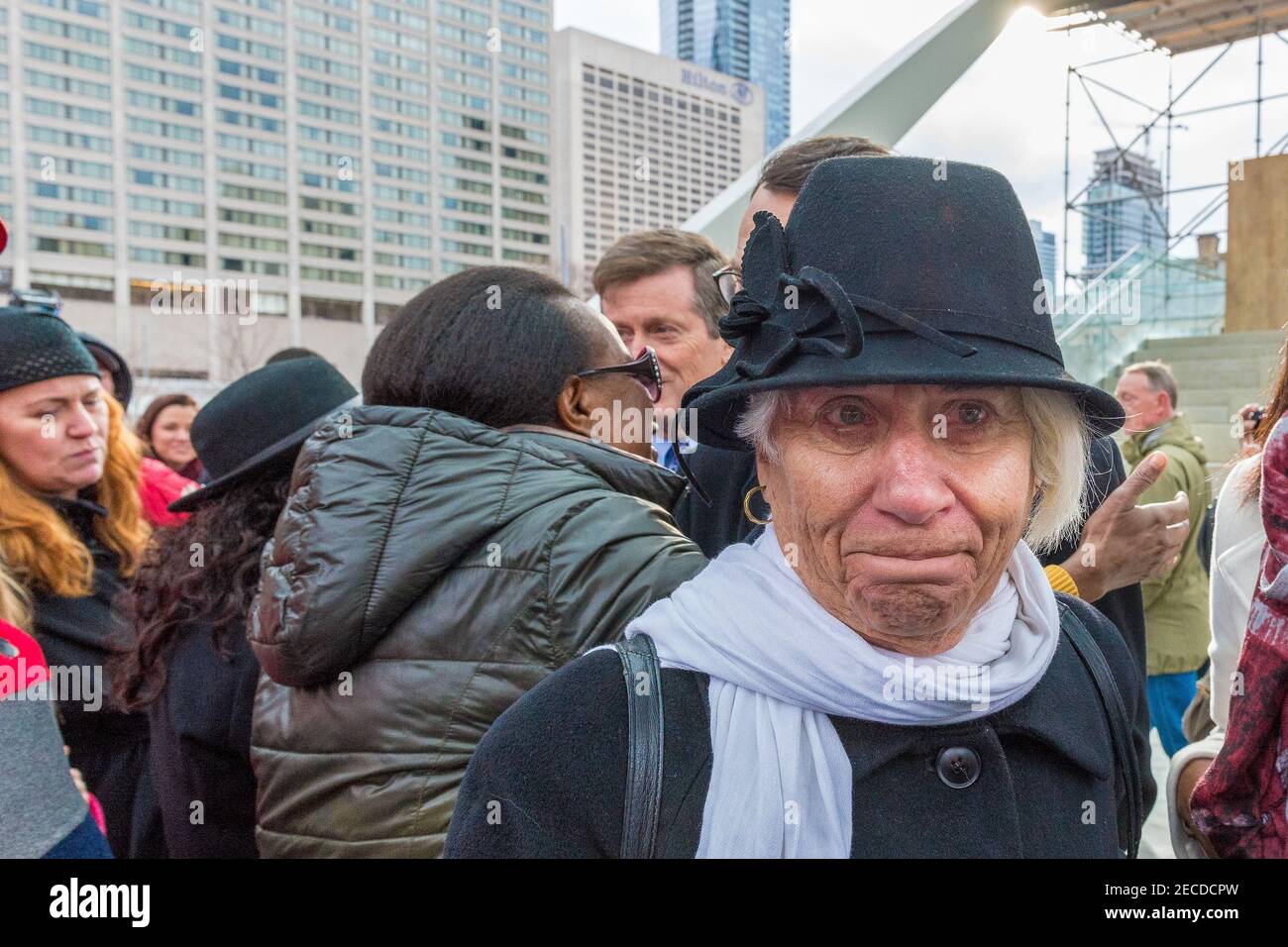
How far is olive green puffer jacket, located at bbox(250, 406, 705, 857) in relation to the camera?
4.69ft

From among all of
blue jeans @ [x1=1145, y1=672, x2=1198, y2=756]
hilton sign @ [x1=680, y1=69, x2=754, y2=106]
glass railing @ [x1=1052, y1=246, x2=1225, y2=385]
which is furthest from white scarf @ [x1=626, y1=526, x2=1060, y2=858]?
hilton sign @ [x1=680, y1=69, x2=754, y2=106]

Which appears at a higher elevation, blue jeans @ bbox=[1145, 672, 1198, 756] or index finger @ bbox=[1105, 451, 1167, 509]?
index finger @ bbox=[1105, 451, 1167, 509]

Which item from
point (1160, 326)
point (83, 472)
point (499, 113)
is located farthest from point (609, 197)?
point (83, 472)

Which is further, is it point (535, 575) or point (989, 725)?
point (535, 575)

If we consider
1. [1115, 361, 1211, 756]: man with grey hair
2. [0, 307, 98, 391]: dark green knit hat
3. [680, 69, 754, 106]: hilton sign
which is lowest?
[1115, 361, 1211, 756]: man with grey hair

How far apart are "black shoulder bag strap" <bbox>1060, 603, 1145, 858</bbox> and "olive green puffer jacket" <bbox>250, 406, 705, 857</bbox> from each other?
54 cm

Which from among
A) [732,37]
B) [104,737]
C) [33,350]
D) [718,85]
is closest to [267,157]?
[718,85]

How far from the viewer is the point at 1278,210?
11.8m

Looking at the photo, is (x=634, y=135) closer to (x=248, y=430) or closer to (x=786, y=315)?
(x=248, y=430)

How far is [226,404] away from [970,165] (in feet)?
5.28

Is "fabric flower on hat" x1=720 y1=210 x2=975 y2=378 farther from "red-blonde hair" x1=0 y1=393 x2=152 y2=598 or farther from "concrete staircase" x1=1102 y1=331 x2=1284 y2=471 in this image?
"concrete staircase" x1=1102 y1=331 x2=1284 y2=471

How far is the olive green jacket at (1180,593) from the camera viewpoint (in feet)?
14.7
